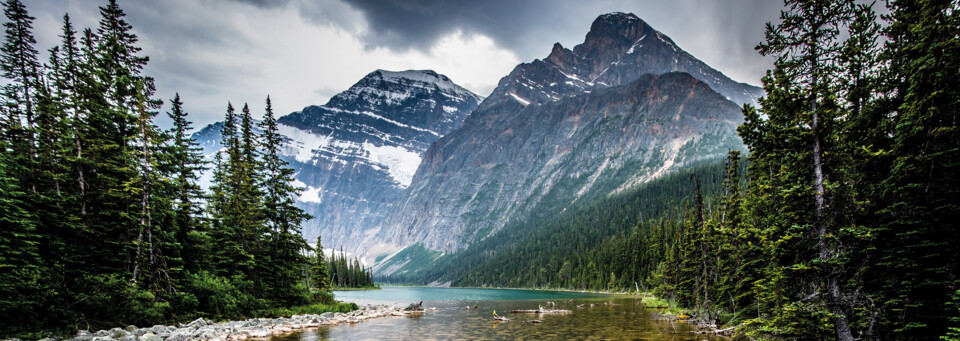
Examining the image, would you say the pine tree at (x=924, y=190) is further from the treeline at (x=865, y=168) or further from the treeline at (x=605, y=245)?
the treeline at (x=605, y=245)

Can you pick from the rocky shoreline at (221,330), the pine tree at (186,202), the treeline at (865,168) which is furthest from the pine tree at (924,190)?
the pine tree at (186,202)

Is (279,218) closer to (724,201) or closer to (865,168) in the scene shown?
(724,201)

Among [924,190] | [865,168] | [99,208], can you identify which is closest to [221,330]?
[99,208]

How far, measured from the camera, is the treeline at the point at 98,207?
62.0ft

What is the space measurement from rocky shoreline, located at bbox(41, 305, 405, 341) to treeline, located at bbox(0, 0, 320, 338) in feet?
4.33

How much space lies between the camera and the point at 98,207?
23250mm

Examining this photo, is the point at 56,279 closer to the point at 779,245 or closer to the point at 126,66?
the point at 126,66

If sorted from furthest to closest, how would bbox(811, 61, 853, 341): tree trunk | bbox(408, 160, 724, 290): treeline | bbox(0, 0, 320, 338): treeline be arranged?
bbox(408, 160, 724, 290): treeline, bbox(0, 0, 320, 338): treeline, bbox(811, 61, 853, 341): tree trunk

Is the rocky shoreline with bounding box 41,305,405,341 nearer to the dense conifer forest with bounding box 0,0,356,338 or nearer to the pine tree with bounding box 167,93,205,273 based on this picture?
the dense conifer forest with bounding box 0,0,356,338

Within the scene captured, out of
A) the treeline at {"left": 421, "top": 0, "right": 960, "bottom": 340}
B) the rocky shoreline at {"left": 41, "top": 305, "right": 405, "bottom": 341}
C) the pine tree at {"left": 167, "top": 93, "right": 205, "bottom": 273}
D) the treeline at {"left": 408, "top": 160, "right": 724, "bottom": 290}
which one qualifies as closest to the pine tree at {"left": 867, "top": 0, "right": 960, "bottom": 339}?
the treeline at {"left": 421, "top": 0, "right": 960, "bottom": 340}

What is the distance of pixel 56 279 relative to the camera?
19.4m

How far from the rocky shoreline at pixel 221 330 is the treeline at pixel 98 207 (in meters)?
1.32

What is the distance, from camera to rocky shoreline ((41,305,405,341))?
67.5 feet

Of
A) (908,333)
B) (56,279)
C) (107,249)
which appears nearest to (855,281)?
(908,333)
